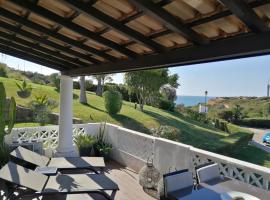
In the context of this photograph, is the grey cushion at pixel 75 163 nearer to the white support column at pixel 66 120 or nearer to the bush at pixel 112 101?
the white support column at pixel 66 120

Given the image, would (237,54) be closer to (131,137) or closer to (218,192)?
(218,192)

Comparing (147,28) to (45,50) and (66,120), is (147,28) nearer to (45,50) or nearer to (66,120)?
(45,50)

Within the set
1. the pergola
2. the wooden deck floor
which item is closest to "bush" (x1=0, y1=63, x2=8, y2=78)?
the wooden deck floor

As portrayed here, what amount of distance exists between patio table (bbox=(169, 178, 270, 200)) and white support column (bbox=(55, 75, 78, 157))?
15.2 ft

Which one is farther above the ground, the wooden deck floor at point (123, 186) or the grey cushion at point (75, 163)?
the grey cushion at point (75, 163)

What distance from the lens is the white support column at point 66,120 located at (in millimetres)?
7535

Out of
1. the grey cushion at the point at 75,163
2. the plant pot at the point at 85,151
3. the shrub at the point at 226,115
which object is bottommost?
the shrub at the point at 226,115

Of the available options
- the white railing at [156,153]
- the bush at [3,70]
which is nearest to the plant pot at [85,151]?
the white railing at [156,153]

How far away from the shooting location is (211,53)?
297 cm

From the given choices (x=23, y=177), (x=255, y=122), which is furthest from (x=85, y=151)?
(x=255, y=122)

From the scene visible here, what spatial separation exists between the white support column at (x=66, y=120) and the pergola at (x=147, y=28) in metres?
2.09

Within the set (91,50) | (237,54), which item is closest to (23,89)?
(91,50)

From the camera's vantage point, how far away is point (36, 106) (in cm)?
1355

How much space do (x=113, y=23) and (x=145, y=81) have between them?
56.1 feet
